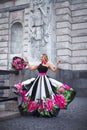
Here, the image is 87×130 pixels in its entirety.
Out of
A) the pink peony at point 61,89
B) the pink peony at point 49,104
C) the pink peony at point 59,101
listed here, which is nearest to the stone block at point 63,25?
the pink peony at point 61,89

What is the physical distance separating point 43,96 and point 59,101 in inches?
18.5

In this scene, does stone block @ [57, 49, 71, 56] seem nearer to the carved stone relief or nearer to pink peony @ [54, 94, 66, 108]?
the carved stone relief

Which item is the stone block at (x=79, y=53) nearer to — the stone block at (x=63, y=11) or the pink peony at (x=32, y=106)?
the stone block at (x=63, y=11)

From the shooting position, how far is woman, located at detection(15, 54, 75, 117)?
23.1 ft

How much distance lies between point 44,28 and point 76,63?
9.48 ft

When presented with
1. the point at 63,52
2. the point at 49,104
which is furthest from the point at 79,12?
the point at 49,104

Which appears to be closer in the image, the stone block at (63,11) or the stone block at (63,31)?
the stone block at (63,31)

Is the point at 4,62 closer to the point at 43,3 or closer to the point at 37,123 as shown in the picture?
the point at 43,3

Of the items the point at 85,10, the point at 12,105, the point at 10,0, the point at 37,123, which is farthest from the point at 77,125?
the point at 10,0

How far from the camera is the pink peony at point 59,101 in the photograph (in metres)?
7.00

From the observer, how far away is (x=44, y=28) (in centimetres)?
1389

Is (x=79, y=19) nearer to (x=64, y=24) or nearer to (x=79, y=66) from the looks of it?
(x=64, y=24)

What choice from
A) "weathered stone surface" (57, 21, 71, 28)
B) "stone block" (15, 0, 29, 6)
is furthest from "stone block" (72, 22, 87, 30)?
"stone block" (15, 0, 29, 6)

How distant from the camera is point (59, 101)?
7.05m
